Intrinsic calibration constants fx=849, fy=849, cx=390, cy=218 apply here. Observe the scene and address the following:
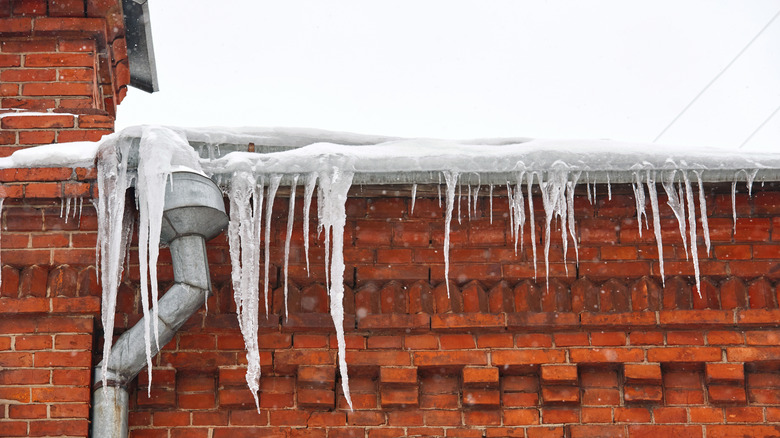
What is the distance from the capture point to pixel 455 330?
3.66 m

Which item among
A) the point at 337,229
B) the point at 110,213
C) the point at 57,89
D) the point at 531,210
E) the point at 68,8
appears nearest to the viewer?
the point at 110,213

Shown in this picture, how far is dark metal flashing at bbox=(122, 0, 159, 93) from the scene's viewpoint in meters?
4.61

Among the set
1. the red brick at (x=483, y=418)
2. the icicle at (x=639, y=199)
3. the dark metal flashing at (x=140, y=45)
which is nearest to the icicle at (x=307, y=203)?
the red brick at (x=483, y=418)

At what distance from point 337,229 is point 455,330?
671 millimetres

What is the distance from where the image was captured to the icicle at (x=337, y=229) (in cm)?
351

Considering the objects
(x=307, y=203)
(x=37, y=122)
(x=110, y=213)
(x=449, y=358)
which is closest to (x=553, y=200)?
(x=449, y=358)

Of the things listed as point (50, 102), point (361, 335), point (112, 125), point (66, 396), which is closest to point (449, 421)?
point (361, 335)

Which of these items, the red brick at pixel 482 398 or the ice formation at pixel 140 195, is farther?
the red brick at pixel 482 398

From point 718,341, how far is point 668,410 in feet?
1.22

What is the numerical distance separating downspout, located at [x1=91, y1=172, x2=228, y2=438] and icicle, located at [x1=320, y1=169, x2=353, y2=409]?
1.43 ft

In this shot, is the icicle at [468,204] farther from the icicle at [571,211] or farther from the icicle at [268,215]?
the icicle at [268,215]

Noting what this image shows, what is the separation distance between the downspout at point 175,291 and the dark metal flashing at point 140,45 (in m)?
1.61

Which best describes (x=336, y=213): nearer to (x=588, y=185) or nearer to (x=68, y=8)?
(x=588, y=185)

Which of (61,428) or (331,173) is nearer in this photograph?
(61,428)
